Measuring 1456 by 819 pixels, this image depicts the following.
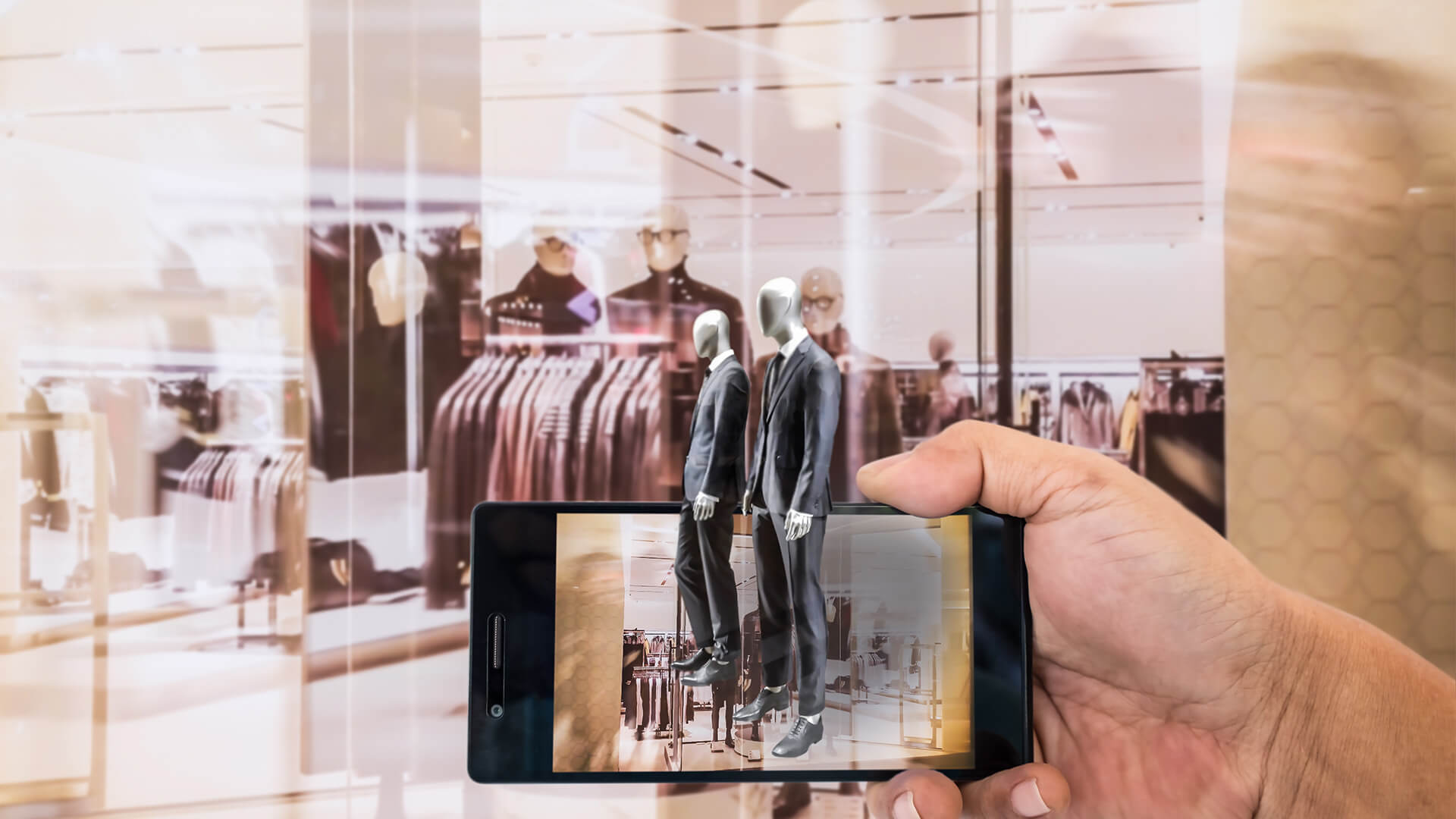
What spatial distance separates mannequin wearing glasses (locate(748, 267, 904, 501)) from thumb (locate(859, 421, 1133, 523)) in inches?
18.6

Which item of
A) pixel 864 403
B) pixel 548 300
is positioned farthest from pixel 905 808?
pixel 548 300

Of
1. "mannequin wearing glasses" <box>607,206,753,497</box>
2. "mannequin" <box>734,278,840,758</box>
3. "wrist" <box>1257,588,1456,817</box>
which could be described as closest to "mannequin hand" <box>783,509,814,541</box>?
"mannequin" <box>734,278,840,758</box>

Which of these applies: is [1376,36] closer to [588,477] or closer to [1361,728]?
[1361,728]

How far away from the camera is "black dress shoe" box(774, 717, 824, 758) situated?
0.61 metres

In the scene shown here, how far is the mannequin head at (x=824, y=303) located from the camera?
108 cm

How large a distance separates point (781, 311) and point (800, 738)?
1.17 feet

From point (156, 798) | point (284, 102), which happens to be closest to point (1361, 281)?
point (284, 102)

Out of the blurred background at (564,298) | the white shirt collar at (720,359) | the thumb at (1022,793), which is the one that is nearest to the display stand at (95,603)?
the blurred background at (564,298)

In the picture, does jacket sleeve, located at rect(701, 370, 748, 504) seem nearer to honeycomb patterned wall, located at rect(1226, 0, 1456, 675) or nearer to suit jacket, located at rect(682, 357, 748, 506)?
suit jacket, located at rect(682, 357, 748, 506)

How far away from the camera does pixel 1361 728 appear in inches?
25.0

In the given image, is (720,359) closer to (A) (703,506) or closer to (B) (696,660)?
(A) (703,506)

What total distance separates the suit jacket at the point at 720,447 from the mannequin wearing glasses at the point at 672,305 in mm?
432

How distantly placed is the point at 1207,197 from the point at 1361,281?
10.0 inches

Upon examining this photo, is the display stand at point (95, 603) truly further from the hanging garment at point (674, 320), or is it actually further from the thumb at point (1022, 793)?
the thumb at point (1022, 793)
